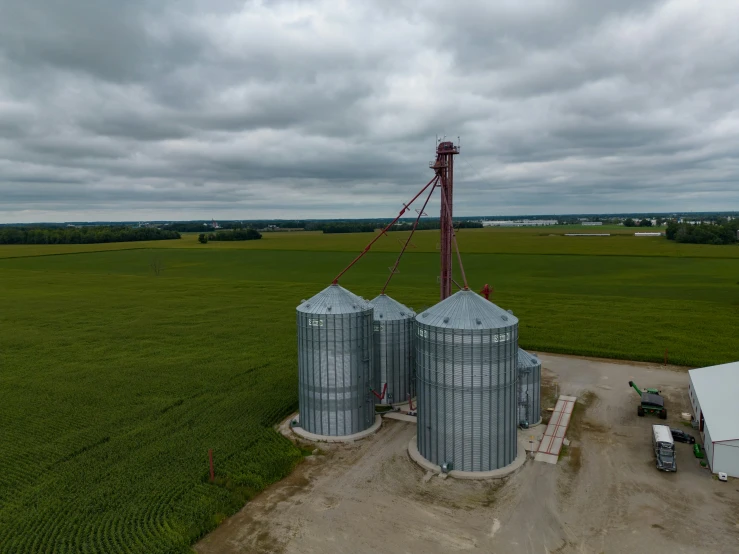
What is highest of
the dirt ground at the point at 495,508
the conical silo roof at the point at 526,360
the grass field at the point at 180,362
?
the conical silo roof at the point at 526,360

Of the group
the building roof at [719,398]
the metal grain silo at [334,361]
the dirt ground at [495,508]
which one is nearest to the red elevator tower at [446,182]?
the metal grain silo at [334,361]

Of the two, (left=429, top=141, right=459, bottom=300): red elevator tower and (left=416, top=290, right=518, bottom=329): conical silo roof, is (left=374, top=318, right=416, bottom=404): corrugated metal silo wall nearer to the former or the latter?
(left=429, top=141, right=459, bottom=300): red elevator tower

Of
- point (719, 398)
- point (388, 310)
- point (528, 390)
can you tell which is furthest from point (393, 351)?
point (719, 398)

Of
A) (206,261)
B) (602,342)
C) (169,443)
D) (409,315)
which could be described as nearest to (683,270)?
(602,342)

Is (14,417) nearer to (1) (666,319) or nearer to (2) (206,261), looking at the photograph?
(1) (666,319)

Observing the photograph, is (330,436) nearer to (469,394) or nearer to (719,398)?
(469,394)

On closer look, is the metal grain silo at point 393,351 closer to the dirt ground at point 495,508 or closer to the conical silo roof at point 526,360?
the dirt ground at point 495,508

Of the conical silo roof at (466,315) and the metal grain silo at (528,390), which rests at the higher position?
the conical silo roof at (466,315)
